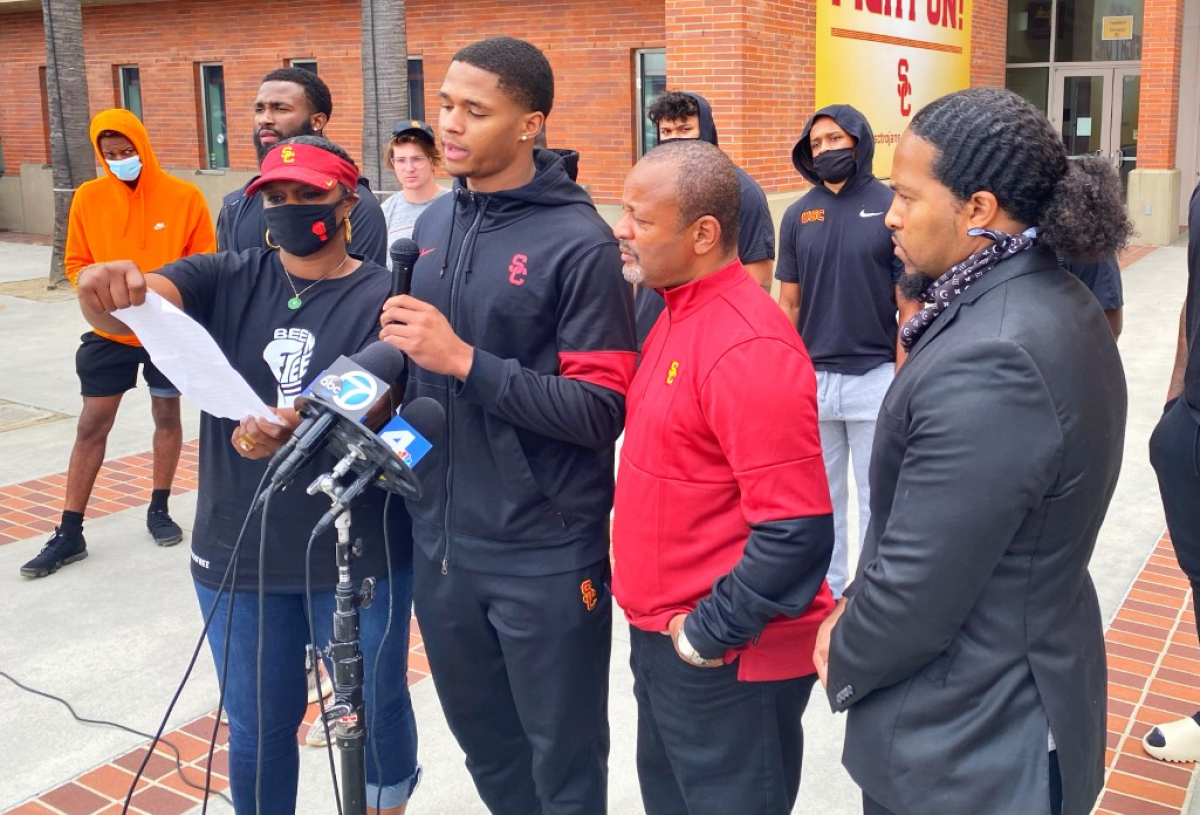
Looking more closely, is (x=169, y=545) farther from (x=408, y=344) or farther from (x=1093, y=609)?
(x=1093, y=609)

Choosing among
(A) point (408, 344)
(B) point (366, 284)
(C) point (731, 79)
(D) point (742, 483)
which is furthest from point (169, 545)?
(C) point (731, 79)

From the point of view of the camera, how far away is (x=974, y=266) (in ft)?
6.61

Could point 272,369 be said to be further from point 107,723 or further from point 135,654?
point 135,654

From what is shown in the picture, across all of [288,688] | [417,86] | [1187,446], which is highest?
[417,86]

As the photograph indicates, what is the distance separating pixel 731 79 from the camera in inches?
403

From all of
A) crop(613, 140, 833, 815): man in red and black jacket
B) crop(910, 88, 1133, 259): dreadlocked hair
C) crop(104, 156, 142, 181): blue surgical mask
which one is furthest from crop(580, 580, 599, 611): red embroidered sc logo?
crop(104, 156, 142, 181): blue surgical mask

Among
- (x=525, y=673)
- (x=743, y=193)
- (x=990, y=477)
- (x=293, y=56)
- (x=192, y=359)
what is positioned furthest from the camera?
(x=293, y=56)

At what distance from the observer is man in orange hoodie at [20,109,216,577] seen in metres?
5.65

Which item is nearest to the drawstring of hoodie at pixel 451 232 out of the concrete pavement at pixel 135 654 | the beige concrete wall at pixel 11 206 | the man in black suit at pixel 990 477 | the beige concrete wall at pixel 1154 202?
the man in black suit at pixel 990 477

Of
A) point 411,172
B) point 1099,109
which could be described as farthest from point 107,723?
point 1099,109

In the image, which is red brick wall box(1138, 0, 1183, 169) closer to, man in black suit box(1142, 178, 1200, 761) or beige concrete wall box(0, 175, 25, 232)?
man in black suit box(1142, 178, 1200, 761)

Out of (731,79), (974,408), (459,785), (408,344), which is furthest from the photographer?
(731,79)

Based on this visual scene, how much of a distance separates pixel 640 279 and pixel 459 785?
1.99 meters

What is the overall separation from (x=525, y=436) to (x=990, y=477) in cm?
117
